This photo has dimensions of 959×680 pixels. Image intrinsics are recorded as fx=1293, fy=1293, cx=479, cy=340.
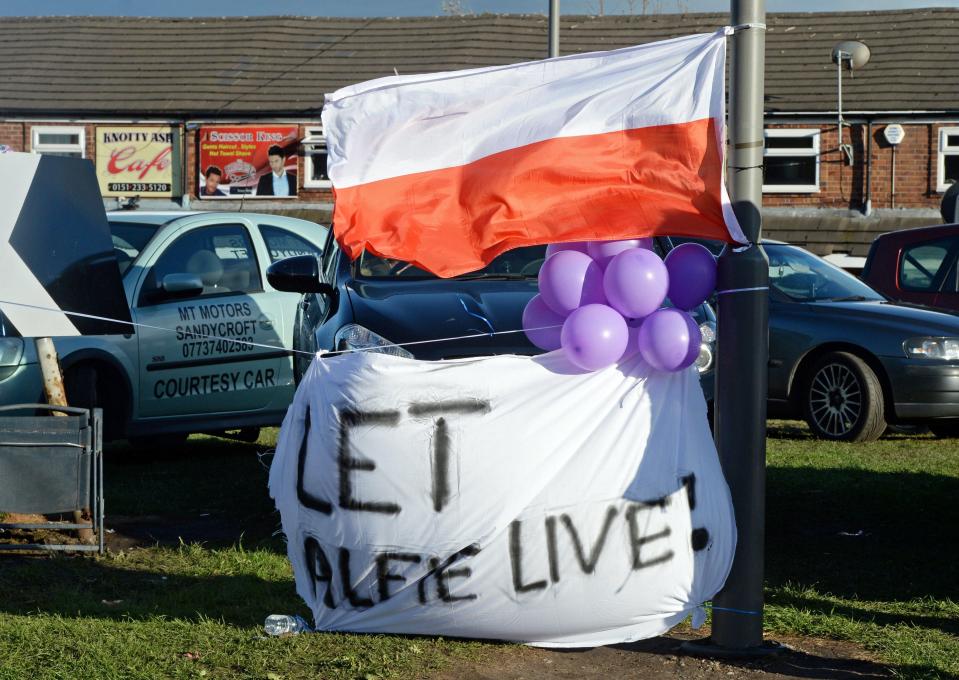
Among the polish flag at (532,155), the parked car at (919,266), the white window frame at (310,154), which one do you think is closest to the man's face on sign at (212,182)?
the white window frame at (310,154)

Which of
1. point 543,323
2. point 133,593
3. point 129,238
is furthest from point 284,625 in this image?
point 129,238

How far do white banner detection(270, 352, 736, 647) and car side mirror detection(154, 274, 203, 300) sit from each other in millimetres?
4875

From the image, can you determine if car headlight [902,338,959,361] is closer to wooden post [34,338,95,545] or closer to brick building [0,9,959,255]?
wooden post [34,338,95,545]

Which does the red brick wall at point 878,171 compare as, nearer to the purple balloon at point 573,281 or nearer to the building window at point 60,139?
the building window at point 60,139

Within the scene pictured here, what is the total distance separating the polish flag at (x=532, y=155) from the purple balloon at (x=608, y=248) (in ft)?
0.61

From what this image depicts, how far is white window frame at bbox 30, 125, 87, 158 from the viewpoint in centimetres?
3075

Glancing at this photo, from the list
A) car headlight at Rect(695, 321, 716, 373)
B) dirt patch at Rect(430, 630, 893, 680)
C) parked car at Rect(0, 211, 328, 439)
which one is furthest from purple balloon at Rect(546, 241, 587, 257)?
parked car at Rect(0, 211, 328, 439)

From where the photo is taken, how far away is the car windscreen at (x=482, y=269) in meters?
7.27

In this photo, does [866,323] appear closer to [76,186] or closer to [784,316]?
[784,316]

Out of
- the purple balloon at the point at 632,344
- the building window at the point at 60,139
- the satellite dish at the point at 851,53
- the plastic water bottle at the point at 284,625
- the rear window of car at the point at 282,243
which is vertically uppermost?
the satellite dish at the point at 851,53

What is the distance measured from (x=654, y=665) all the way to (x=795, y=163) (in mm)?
25171

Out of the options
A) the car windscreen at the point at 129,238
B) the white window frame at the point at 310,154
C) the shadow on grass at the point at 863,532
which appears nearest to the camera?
the shadow on grass at the point at 863,532

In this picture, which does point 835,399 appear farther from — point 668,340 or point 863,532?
point 668,340

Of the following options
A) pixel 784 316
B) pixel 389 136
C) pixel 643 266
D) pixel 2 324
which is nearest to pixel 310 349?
pixel 2 324
